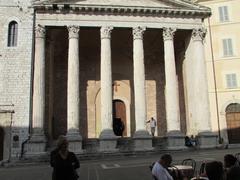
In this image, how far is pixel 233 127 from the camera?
83.2 feet

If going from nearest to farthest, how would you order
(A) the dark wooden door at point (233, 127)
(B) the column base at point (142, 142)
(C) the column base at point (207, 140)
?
1. (B) the column base at point (142, 142)
2. (C) the column base at point (207, 140)
3. (A) the dark wooden door at point (233, 127)

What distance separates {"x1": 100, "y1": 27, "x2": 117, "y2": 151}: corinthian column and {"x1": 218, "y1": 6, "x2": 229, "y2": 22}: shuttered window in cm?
916

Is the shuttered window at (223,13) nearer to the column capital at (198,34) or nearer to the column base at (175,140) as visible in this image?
the column capital at (198,34)

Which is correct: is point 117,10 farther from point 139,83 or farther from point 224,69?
point 224,69

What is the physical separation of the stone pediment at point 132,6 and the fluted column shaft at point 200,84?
165cm

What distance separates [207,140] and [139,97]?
5.58 metres

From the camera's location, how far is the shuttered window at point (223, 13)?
2627 centimetres

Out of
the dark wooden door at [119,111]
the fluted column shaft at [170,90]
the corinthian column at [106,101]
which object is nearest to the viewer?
the corinthian column at [106,101]

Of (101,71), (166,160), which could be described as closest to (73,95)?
(101,71)

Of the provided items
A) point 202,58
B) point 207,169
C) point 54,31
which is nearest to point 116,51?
point 54,31

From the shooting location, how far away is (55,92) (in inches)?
1087

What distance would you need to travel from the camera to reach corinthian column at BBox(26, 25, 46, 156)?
68.8ft

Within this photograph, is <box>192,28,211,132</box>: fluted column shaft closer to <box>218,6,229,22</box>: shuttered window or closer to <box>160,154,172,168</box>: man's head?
<box>218,6,229,22</box>: shuttered window

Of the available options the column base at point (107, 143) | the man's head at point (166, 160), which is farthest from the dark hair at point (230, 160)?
the column base at point (107, 143)
